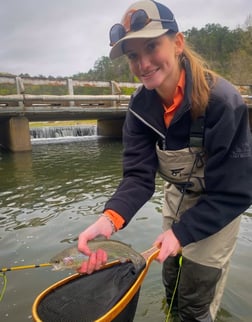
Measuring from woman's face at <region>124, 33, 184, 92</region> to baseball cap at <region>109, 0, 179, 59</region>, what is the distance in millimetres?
56

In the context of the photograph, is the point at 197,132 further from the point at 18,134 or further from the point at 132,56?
the point at 18,134

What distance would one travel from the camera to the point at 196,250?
250cm

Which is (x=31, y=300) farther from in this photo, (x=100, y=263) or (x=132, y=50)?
(x=132, y=50)

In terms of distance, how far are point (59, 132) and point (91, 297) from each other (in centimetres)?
2248

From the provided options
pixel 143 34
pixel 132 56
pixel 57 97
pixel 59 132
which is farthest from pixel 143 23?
pixel 59 132

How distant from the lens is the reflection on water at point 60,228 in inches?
137

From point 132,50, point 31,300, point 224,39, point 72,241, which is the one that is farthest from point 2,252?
point 224,39

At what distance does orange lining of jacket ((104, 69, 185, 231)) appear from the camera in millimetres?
2395

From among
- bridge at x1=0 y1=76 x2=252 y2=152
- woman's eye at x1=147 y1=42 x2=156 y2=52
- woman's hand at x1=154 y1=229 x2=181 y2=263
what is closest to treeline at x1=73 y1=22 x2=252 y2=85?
bridge at x1=0 y1=76 x2=252 y2=152

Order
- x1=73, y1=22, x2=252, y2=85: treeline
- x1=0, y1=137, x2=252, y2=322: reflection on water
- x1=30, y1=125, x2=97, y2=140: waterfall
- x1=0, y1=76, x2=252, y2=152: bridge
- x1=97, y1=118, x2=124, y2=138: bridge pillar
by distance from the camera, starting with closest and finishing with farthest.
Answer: x1=0, y1=137, x2=252, y2=322: reflection on water
x1=0, y1=76, x2=252, y2=152: bridge
x1=97, y1=118, x2=124, y2=138: bridge pillar
x1=30, y1=125, x2=97, y2=140: waterfall
x1=73, y1=22, x2=252, y2=85: treeline

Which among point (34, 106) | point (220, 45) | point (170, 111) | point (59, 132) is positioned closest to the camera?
point (170, 111)

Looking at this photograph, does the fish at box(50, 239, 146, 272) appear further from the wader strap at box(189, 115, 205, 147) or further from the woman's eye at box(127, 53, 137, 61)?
the woman's eye at box(127, 53, 137, 61)

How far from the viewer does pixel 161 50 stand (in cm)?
222

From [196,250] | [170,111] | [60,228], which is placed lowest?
[60,228]
